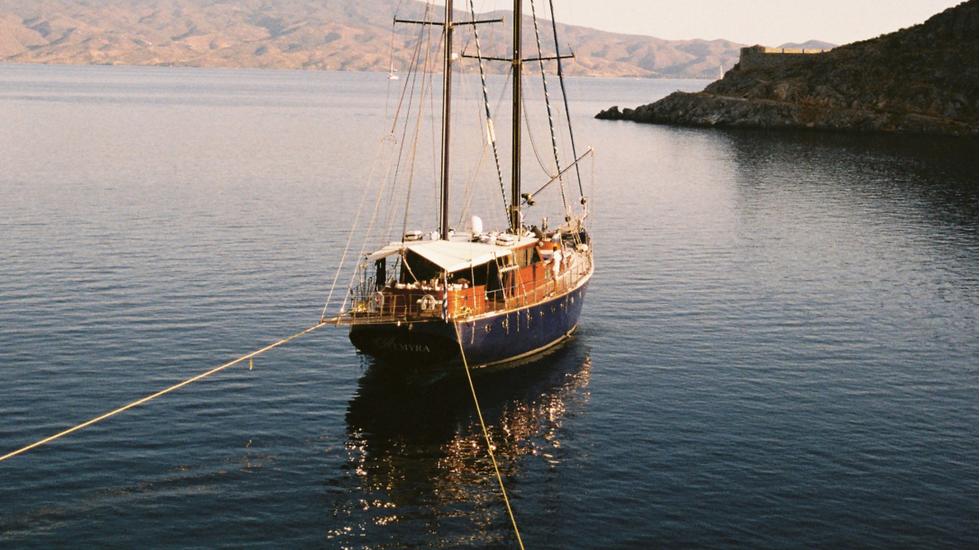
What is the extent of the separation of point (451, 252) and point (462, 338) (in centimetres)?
456

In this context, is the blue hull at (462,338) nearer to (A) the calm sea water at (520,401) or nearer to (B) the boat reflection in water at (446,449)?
(B) the boat reflection in water at (446,449)

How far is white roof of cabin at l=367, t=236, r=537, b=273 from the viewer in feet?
162

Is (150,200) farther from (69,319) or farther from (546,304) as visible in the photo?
(546,304)

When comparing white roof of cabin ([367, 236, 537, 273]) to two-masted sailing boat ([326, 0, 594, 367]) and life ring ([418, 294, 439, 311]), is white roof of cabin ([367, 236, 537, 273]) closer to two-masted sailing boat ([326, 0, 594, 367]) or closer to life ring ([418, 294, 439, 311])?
two-masted sailing boat ([326, 0, 594, 367])

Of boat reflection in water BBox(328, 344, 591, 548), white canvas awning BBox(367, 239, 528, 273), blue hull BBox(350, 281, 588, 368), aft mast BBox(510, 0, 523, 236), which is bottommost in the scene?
boat reflection in water BBox(328, 344, 591, 548)

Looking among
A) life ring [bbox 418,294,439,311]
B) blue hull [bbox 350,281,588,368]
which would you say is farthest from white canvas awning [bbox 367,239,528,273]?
blue hull [bbox 350,281,588,368]

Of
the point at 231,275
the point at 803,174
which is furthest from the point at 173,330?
the point at 803,174

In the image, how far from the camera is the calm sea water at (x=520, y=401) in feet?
118

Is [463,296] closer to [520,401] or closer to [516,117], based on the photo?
[520,401]

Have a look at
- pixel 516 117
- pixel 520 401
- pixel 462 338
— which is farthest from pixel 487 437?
pixel 516 117

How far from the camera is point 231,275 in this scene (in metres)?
71.0

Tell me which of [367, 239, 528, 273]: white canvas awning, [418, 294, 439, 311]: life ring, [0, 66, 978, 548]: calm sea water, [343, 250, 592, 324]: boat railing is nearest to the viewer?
[0, 66, 978, 548]: calm sea water

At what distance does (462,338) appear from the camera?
158 ft

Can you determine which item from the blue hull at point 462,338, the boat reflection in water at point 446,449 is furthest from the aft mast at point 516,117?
the boat reflection in water at point 446,449
